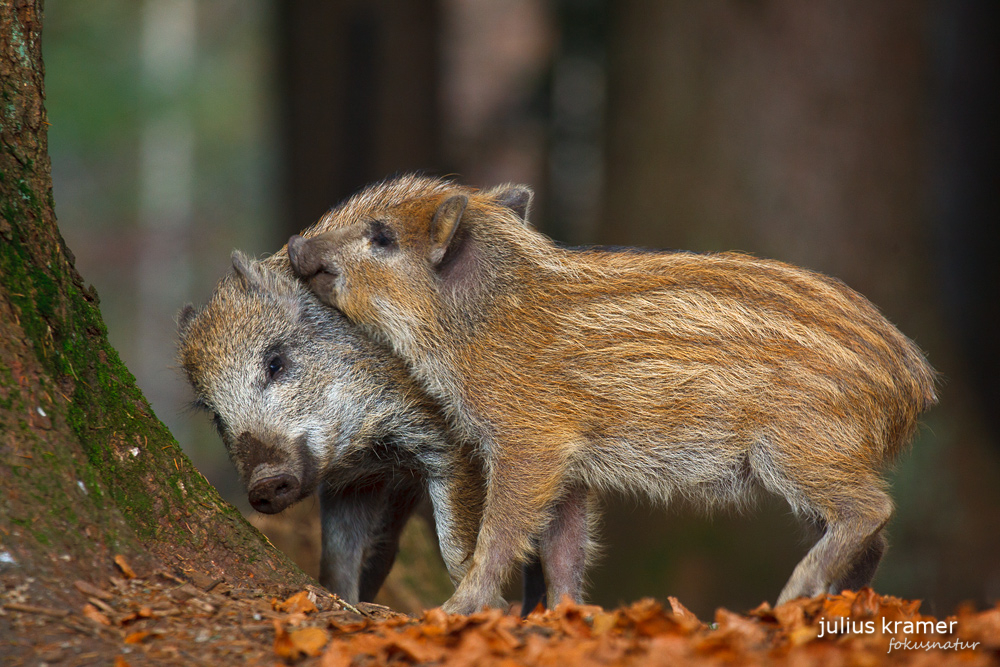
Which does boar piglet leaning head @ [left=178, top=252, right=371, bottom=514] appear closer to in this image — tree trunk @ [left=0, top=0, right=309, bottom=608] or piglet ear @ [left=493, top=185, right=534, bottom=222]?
tree trunk @ [left=0, top=0, right=309, bottom=608]

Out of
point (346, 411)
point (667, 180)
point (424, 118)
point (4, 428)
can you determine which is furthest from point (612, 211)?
point (4, 428)

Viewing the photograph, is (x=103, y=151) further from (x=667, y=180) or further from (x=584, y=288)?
(x=584, y=288)

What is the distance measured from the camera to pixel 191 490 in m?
3.52

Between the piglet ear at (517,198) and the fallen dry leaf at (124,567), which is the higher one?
the piglet ear at (517,198)

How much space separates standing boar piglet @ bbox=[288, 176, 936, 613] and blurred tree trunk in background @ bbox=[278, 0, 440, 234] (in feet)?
17.1

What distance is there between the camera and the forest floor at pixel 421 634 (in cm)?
247

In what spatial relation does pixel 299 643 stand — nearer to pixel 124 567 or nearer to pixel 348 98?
pixel 124 567

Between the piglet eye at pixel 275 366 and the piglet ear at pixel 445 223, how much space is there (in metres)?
0.86

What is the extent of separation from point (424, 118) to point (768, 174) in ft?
13.7

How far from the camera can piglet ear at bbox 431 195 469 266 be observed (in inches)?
170

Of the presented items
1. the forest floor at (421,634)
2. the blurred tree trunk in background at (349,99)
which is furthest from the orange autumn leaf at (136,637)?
the blurred tree trunk in background at (349,99)

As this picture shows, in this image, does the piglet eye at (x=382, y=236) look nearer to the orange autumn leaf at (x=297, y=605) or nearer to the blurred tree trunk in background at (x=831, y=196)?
the orange autumn leaf at (x=297, y=605)

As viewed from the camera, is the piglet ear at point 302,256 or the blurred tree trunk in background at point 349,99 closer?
the piglet ear at point 302,256

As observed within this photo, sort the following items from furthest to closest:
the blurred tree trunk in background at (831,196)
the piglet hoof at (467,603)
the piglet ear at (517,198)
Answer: the blurred tree trunk in background at (831,196) < the piglet ear at (517,198) < the piglet hoof at (467,603)
